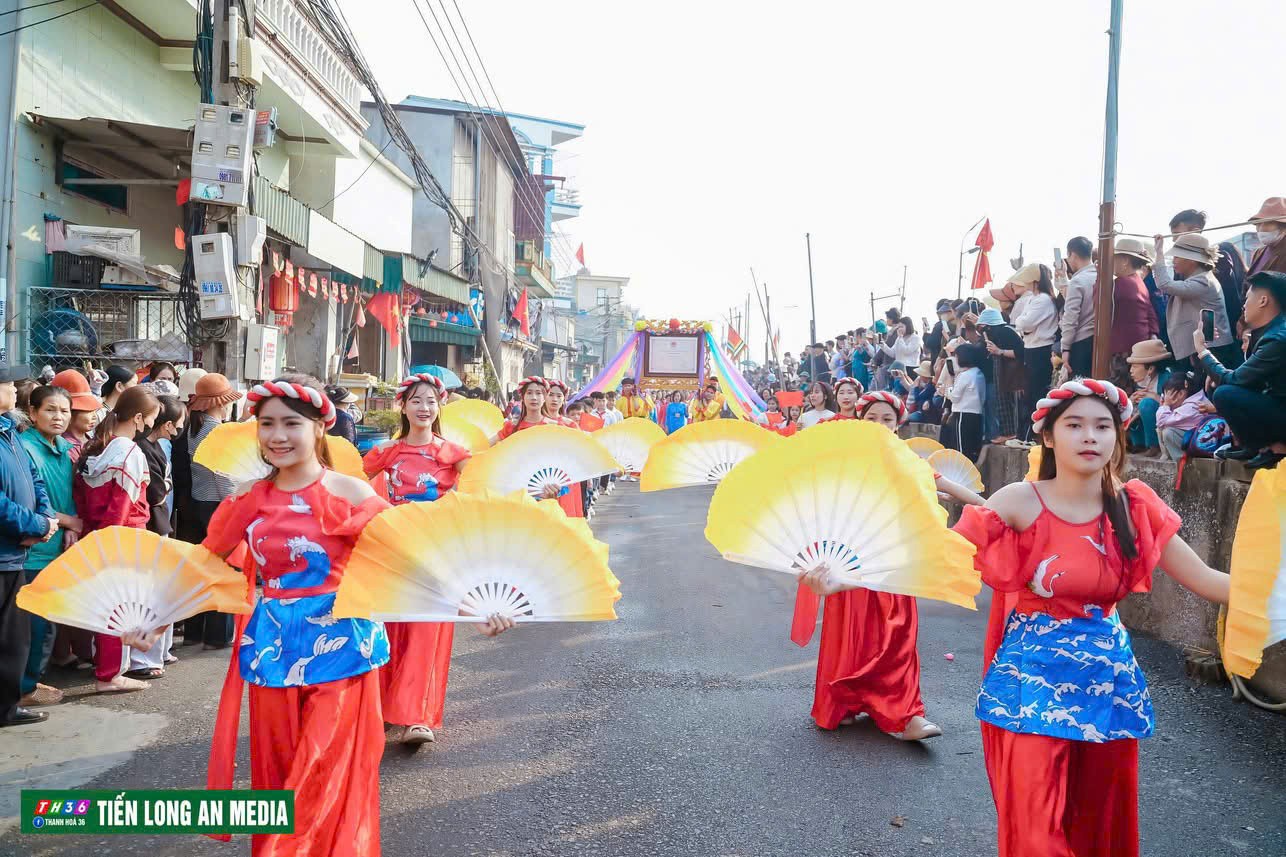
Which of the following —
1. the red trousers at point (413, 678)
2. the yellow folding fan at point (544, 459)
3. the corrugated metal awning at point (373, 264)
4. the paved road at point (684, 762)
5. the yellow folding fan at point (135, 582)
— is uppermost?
the corrugated metal awning at point (373, 264)

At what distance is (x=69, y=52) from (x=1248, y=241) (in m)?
15.8

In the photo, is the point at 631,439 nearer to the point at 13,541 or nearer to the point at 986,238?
the point at 13,541

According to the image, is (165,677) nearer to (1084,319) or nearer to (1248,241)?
(1084,319)

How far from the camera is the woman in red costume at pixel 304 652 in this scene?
119 inches

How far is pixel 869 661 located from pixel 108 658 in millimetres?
4378

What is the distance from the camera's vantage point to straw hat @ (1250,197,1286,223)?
603cm

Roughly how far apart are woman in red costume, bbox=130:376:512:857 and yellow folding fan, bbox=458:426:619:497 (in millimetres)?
2433

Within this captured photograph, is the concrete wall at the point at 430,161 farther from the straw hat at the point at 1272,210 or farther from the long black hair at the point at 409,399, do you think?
the straw hat at the point at 1272,210

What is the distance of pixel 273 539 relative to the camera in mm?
3139

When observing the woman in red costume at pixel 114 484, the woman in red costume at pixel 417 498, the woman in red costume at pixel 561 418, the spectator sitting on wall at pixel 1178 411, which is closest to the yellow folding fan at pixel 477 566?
the woman in red costume at pixel 417 498

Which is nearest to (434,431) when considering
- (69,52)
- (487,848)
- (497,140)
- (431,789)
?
(431,789)

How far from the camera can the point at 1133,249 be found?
792 centimetres

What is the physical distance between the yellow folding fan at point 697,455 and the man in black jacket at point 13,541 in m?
3.33

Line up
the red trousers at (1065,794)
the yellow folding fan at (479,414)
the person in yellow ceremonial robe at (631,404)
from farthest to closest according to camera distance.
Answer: the person in yellow ceremonial robe at (631,404)
the yellow folding fan at (479,414)
the red trousers at (1065,794)
